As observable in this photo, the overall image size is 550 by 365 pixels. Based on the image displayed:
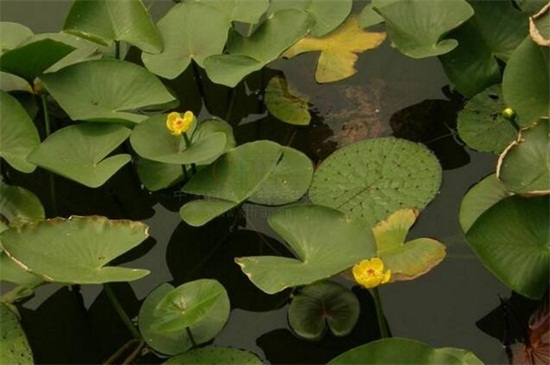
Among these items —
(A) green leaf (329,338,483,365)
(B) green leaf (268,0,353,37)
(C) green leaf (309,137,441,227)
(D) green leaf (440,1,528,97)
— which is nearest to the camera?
(A) green leaf (329,338,483,365)

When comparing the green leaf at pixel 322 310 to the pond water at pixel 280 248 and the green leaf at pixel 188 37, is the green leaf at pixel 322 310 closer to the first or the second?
the pond water at pixel 280 248

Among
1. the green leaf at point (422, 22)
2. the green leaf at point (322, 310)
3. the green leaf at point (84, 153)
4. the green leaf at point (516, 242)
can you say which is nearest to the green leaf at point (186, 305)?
the green leaf at point (322, 310)

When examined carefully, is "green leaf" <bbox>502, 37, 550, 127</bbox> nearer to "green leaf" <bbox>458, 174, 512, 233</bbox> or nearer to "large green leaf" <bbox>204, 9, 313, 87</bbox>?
"green leaf" <bbox>458, 174, 512, 233</bbox>

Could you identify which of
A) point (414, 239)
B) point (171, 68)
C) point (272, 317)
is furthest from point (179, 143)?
point (414, 239)

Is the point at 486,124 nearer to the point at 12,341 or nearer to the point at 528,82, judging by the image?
the point at 528,82

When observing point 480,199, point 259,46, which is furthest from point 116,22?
point 480,199

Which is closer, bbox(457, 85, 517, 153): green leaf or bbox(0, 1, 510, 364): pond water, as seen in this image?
bbox(0, 1, 510, 364): pond water

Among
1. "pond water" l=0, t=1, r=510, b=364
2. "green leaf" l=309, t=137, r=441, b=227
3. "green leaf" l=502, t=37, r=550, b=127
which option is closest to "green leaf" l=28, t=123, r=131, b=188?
"pond water" l=0, t=1, r=510, b=364
